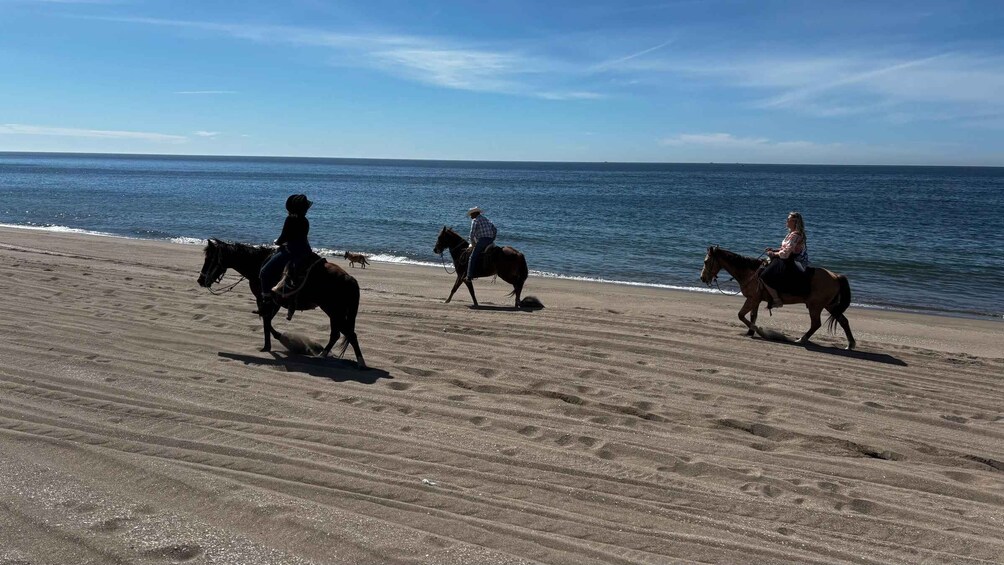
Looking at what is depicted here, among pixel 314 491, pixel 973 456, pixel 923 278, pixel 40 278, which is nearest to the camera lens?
pixel 314 491

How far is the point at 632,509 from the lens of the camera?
16.5ft

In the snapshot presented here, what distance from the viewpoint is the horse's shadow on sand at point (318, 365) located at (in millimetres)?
8320

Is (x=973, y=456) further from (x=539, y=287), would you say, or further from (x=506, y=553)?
(x=539, y=287)

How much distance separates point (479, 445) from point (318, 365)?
136 inches

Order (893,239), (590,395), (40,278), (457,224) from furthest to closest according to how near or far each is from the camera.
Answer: (457,224) → (893,239) → (40,278) → (590,395)

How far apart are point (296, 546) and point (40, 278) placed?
42.2ft

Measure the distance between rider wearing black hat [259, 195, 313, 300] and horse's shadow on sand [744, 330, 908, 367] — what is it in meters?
7.71

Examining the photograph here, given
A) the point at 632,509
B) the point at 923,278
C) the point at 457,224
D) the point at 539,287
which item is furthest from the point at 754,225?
the point at 632,509

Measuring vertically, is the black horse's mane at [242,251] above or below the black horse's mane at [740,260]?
above

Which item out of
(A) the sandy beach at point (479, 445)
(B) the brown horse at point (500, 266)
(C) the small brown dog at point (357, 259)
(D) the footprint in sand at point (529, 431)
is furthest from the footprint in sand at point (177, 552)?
(C) the small brown dog at point (357, 259)

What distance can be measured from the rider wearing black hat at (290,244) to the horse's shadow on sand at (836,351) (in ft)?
25.3

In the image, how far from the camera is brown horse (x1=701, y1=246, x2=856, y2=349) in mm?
11781

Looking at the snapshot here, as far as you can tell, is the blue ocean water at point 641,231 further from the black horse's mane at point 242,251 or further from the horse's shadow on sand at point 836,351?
the black horse's mane at point 242,251

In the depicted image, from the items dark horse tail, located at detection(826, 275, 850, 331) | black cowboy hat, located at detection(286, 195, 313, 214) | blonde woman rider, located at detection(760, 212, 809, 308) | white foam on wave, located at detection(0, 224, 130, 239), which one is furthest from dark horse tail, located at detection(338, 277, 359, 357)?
white foam on wave, located at detection(0, 224, 130, 239)
